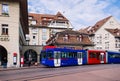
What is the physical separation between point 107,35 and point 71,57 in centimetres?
4483

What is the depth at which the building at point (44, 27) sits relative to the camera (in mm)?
80062

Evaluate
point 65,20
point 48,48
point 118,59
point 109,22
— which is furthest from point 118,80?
point 109,22

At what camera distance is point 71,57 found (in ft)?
123

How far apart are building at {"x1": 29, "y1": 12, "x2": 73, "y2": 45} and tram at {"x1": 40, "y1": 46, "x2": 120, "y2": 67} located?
35.4 meters

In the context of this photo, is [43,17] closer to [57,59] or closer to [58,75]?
[57,59]

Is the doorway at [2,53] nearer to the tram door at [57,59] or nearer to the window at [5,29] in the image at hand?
the window at [5,29]

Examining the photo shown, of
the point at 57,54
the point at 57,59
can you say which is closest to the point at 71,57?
the point at 57,59

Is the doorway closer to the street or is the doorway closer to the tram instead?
the tram

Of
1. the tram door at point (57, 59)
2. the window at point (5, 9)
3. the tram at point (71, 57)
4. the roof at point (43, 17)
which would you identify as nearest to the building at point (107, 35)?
the roof at point (43, 17)

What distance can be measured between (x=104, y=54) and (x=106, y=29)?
3758cm

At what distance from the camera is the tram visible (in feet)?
113

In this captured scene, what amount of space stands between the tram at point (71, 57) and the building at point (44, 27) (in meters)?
35.4

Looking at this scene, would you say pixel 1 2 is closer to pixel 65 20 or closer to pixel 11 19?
pixel 11 19

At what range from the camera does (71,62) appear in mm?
37438
